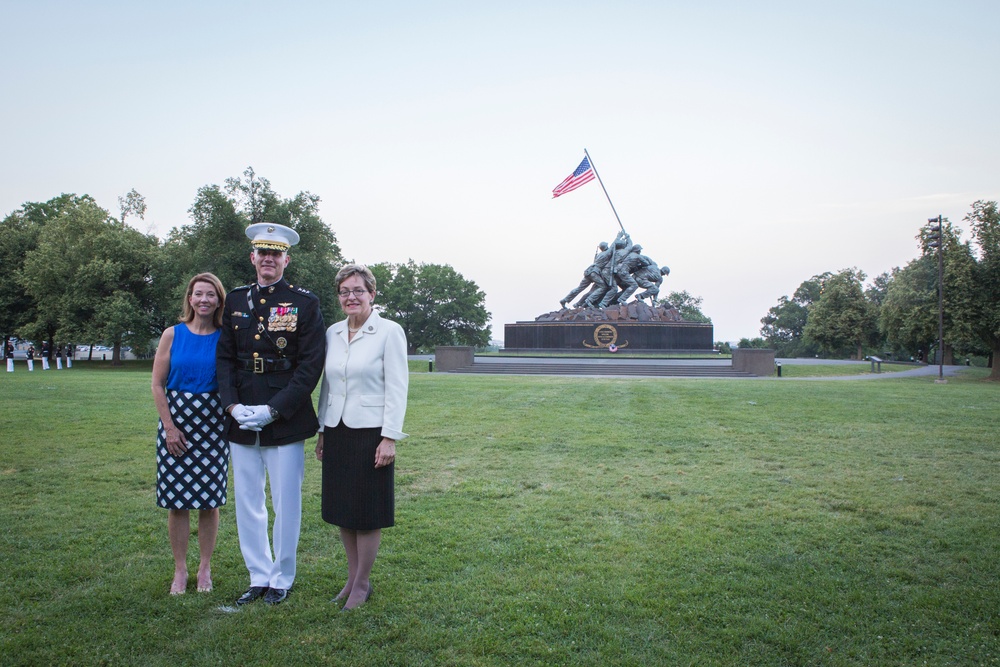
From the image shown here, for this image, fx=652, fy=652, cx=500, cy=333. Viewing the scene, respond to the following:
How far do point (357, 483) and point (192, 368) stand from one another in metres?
1.30

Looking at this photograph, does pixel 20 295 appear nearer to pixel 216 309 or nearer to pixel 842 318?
pixel 216 309

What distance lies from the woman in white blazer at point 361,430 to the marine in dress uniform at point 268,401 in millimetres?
175

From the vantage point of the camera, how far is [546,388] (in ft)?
55.9

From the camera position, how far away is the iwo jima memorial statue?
113 feet

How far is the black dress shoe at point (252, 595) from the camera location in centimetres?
394

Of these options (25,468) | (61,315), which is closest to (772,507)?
(25,468)

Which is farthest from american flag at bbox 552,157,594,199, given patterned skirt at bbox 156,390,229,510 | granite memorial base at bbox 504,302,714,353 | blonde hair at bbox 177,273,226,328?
patterned skirt at bbox 156,390,229,510

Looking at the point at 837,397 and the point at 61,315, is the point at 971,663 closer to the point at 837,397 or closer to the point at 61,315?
the point at 837,397

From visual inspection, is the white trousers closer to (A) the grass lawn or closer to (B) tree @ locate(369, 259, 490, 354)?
(A) the grass lawn

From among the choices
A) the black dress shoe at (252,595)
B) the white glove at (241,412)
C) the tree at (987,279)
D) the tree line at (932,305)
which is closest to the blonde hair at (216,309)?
the white glove at (241,412)

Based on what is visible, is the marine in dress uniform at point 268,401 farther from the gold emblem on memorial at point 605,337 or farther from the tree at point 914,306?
the tree at point 914,306

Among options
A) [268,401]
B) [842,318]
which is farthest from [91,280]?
[842,318]

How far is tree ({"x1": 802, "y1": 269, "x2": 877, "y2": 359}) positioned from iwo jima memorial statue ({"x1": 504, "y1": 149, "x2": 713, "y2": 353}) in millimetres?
24095

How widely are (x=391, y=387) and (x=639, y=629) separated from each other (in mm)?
1969
